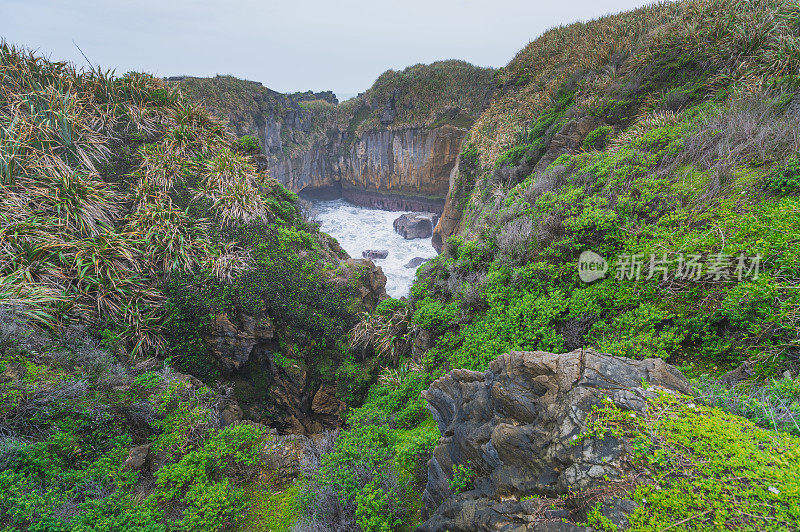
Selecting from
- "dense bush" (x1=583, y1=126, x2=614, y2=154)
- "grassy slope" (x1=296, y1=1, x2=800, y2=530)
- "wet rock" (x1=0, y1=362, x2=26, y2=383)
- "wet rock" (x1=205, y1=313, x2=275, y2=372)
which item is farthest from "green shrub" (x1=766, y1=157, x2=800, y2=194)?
"wet rock" (x1=0, y1=362, x2=26, y2=383)

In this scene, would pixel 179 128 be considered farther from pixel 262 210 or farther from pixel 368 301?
pixel 368 301

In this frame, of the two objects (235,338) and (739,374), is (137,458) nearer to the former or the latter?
(235,338)

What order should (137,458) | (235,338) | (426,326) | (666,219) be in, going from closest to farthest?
1. (137,458)
2. (666,219)
3. (426,326)
4. (235,338)

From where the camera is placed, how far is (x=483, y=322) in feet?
14.7

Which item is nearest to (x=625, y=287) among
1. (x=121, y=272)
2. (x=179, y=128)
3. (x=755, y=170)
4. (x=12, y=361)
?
(x=755, y=170)

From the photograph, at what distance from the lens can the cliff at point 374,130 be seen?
2491 cm

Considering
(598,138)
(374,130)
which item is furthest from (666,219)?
(374,130)

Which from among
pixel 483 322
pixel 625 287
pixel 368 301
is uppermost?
pixel 625 287

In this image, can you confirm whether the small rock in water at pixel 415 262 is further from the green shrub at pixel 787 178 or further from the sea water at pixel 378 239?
the green shrub at pixel 787 178

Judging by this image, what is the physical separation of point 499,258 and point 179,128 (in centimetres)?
820

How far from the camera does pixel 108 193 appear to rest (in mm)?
5832

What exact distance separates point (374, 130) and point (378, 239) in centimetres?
1162

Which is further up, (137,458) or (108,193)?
(108,193)

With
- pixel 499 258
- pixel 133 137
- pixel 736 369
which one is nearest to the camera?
pixel 736 369
